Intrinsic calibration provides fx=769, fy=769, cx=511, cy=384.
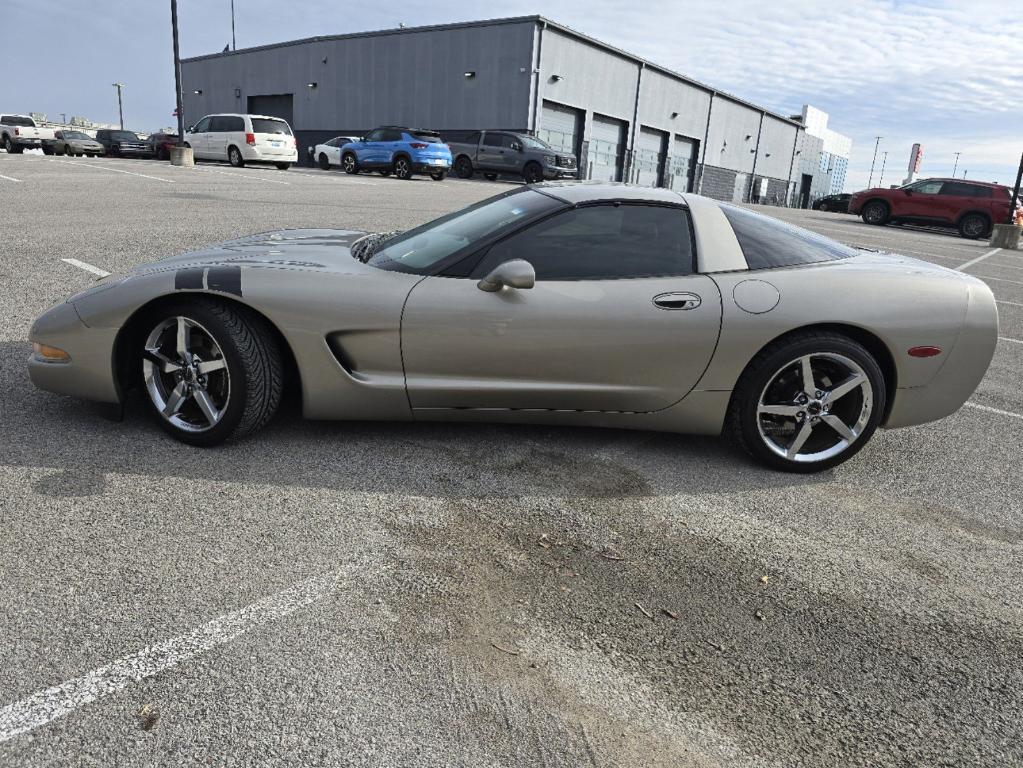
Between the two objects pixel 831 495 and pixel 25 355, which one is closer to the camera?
pixel 831 495

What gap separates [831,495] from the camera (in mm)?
3383

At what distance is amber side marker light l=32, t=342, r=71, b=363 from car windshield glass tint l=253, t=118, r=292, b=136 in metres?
21.3

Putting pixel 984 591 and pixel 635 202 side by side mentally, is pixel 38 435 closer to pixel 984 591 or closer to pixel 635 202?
pixel 635 202

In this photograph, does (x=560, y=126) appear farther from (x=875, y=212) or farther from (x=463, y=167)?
(x=875, y=212)

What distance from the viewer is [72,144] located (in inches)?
1297

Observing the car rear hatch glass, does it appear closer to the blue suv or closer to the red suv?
the blue suv

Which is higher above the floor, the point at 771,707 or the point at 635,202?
the point at 635,202

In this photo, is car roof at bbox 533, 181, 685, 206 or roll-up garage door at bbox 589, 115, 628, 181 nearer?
car roof at bbox 533, 181, 685, 206

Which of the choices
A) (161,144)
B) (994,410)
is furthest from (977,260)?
(161,144)

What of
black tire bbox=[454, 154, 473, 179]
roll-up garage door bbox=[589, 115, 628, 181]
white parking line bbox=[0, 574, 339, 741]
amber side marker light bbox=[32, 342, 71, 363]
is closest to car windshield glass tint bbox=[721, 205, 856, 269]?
white parking line bbox=[0, 574, 339, 741]

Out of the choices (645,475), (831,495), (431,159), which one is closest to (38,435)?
(645,475)

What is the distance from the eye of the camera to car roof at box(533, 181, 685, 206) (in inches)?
140

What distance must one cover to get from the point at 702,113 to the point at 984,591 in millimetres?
48096

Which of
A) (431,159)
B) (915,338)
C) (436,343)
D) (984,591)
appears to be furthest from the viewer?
(431,159)
